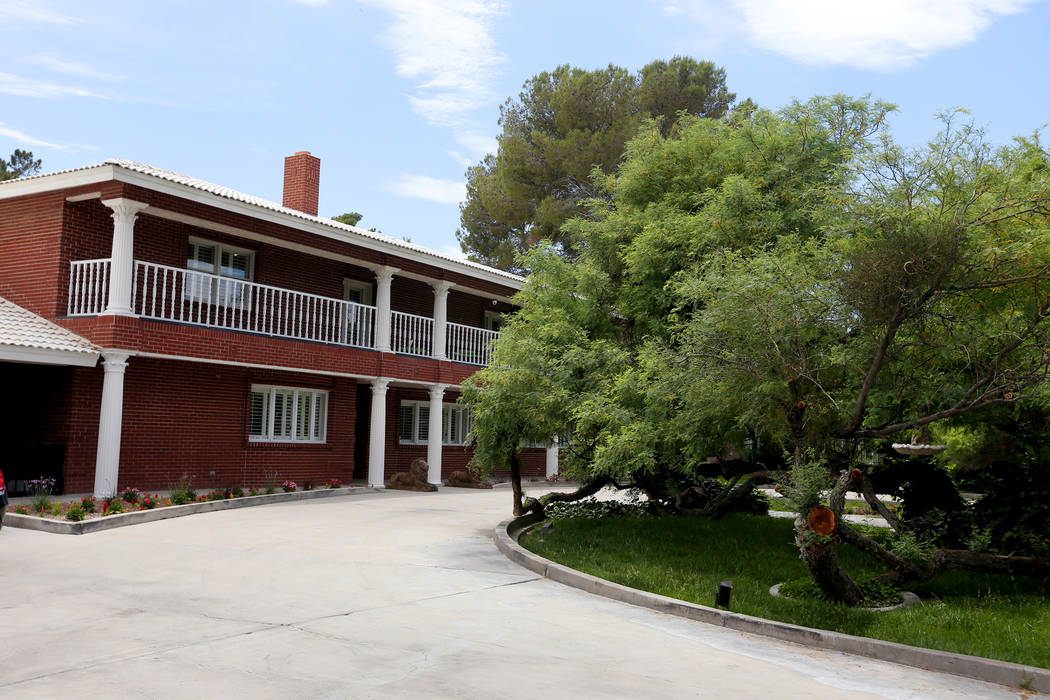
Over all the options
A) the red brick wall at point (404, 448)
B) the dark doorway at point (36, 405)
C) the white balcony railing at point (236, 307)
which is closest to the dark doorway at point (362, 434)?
the red brick wall at point (404, 448)

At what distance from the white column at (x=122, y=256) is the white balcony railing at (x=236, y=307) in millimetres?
318

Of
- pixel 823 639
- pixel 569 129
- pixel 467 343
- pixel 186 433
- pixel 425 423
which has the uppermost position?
pixel 569 129

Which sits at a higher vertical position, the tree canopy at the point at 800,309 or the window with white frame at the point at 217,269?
the window with white frame at the point at 217,269

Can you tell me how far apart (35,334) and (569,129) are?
80.7ft

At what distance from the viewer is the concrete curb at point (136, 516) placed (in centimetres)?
1210

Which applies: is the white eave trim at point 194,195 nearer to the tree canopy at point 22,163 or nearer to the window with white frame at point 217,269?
the window with white frame at point 217,269

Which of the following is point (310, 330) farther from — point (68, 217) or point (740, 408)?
point (740, 408)

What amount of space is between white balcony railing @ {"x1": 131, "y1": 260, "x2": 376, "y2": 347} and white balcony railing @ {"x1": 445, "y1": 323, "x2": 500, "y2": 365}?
8.25 feet

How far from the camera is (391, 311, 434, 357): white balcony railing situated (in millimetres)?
21723

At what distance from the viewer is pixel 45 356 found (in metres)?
14.3

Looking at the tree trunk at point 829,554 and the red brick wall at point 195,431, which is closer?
the tree trunk at point 829,554

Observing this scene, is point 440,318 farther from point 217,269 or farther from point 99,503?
point 99,503

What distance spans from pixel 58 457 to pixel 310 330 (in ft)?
20.9

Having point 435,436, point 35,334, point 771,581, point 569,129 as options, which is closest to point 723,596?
point 771,581
